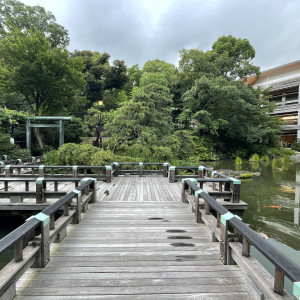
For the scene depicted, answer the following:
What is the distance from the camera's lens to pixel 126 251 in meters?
2.89

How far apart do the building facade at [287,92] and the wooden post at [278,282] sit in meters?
37.4

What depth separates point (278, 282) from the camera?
5.69 ft

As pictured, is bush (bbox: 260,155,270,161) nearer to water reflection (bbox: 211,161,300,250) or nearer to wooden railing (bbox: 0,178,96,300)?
water reflection (bbox: 211,161,300,250)

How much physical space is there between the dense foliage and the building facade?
11.2 metres

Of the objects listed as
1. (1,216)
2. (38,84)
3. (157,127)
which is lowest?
(1,216)

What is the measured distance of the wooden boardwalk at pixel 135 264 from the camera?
2.08 meters

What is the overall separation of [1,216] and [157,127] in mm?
8216

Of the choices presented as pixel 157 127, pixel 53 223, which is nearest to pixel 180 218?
pixel 53 223

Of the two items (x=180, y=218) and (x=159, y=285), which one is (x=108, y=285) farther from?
(x=180, y=218)

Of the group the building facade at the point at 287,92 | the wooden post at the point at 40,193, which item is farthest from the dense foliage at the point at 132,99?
the building facade at the point at 287,92

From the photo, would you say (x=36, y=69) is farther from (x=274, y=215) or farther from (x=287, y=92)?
(x=287, y=92)

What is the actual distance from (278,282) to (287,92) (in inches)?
1675

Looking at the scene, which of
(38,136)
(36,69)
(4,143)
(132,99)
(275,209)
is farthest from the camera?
(38,136)

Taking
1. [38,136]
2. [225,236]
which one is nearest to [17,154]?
[38,136]
